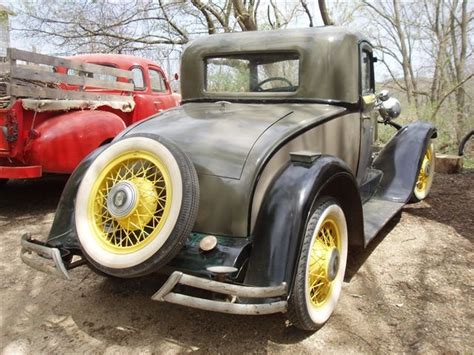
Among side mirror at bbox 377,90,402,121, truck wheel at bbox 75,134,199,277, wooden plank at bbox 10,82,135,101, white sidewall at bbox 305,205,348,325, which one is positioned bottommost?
white sidewall at bbox 305,205,348,325

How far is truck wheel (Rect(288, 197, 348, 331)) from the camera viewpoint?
2221 mm

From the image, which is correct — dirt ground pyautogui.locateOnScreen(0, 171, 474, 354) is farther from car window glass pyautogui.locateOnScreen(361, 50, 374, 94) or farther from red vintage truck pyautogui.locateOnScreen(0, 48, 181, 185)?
car window glass pyautogui.locateOnScreen(361, 50, 374, 94)

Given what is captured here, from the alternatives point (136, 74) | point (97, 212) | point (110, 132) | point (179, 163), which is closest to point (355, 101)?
point (179, 163)

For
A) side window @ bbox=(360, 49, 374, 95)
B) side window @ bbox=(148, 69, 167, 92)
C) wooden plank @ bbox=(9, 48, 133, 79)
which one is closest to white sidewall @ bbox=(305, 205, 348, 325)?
side window @ bbox=(360, 49, 374, 95)

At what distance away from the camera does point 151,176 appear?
2.36 metres

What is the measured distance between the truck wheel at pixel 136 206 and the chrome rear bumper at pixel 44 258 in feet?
0.64

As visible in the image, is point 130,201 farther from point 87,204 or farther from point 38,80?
point 38,80

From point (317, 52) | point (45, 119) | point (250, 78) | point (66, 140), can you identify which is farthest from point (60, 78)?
point (317, 52)

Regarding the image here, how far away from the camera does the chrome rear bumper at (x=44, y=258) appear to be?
2.32 meters

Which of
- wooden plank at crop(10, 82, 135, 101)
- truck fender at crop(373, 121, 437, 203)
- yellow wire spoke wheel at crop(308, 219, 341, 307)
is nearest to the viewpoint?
yellow wire spoke wheel at crop(308, 219, 341, 307)

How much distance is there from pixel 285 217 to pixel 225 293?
515 mm

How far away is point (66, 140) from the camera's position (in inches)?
180

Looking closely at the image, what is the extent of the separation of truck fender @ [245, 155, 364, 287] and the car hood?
0.86 feet

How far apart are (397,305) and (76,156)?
141 inches
